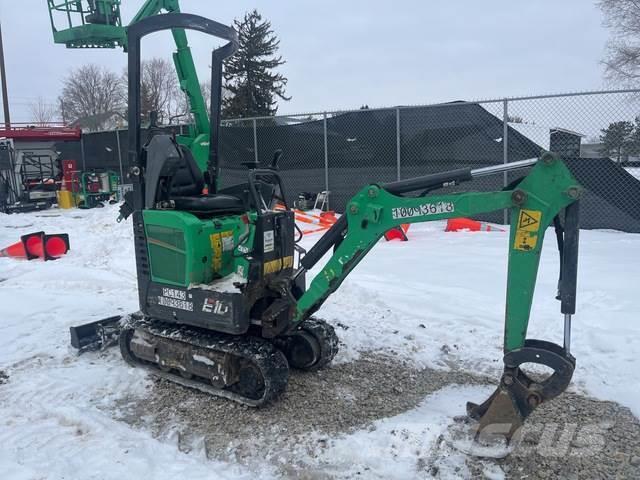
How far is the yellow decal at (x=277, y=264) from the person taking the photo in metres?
4.50

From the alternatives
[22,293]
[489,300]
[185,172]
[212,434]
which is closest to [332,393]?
[212,434]

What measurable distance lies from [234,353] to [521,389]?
2.08 metres

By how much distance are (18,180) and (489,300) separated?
697 inches

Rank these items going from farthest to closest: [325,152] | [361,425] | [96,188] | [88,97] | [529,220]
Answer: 1. [88,97]
2. [96,188]
3. [325,152]
4. [361,425]
5. [529,220]

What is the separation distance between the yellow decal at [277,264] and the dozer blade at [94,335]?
6.48 feet

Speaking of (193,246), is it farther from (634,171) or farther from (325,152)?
(325,152)

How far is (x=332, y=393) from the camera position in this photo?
4449mm

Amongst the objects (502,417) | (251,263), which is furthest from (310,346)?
(502,417)

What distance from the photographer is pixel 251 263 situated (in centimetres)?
441

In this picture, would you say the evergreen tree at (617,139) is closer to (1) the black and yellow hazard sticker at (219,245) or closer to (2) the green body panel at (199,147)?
(2) the green body panel at (199,147)

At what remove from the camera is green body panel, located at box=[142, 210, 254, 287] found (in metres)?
4.38

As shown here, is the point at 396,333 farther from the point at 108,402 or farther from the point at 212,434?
the point at 108,402

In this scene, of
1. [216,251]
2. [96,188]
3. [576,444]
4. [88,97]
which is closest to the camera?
[576,444]

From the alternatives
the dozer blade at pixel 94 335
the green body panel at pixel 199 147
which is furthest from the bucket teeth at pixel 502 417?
the dozer blade at pixel 94 335
